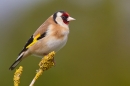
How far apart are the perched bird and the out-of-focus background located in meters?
3.19

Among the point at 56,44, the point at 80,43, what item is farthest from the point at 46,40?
the point at 80,43

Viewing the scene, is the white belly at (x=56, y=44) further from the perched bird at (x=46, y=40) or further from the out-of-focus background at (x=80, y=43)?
the out-of-focus background at (x=80, y=43)

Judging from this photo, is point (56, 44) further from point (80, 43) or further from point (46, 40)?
point (80, 43)

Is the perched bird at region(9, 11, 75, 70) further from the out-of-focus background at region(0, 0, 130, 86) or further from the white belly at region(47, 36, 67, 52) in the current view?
the out-of-focus background at region(0, 0, 130, 86)

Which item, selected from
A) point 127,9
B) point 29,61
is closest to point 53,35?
point 29,61

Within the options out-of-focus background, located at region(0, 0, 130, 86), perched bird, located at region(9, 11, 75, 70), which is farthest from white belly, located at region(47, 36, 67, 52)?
out-of-focus background, located at region(0, 0, 130, 86)

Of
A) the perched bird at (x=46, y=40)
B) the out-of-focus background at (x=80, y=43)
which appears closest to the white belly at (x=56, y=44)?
→ the perched bird at (x=46, y=40)

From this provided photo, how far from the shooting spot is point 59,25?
15.6 feet

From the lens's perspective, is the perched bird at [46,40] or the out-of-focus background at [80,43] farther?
the out-of-focus background at [80,43]

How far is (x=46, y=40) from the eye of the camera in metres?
4.66

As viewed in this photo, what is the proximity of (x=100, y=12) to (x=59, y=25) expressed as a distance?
876cm

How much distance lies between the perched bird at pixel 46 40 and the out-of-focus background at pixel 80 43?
3.19 m

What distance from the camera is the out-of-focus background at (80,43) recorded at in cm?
1002

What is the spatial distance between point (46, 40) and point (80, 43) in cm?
697
